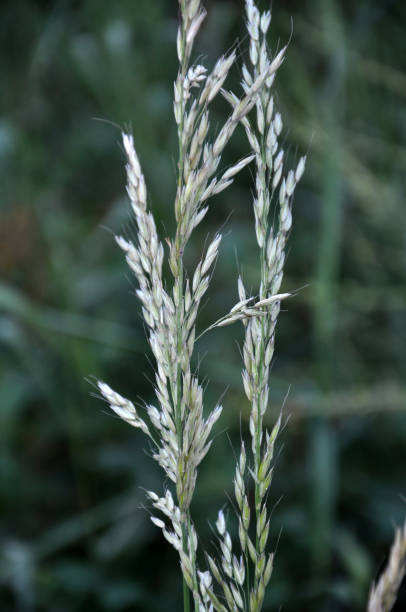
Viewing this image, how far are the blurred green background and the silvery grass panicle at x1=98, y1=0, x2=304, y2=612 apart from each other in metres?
0.89

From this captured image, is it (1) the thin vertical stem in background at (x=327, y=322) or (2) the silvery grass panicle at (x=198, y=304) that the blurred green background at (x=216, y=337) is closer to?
(1) the thin vertical stem in background at (x=327, y=322)

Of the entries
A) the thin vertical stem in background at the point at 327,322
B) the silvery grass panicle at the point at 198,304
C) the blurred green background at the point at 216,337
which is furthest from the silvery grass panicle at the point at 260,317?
the thin vertical stem in background at the point at 327,322

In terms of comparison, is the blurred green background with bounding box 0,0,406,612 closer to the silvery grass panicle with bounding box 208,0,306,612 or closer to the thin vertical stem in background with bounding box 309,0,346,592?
the thin vertical stem in background with bounding box 309,0,346,592

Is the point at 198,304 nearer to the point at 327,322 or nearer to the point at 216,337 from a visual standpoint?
the point at 327,322

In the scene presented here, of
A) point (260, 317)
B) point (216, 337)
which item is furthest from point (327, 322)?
point (260, 317)

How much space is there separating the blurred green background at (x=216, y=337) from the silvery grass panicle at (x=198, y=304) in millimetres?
889

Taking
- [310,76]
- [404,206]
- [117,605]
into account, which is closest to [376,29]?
[310,76]

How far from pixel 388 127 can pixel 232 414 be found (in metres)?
1.07

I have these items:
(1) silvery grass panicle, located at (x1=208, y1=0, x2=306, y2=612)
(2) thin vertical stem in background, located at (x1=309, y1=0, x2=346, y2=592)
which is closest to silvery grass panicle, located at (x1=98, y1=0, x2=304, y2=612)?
(1) silvery grass panicle, located at (x1=208, y1=0, x2=306, y2=612)

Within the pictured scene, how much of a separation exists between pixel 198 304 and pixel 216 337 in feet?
5.22

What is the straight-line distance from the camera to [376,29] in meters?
2.37

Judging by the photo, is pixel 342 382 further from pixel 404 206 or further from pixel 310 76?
pixel 310 76

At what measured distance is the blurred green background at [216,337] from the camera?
5.51ft

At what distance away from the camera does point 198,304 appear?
1.72 ft
